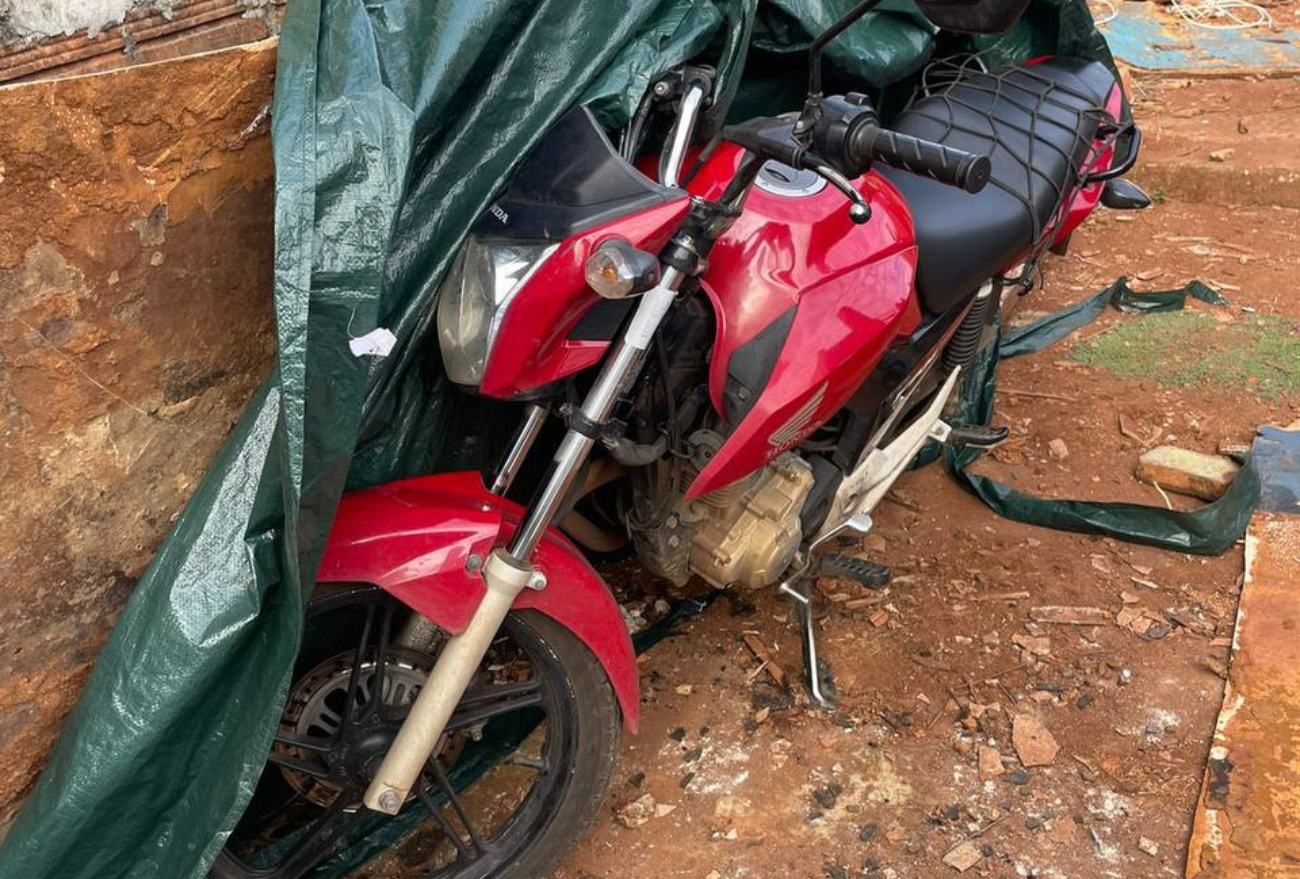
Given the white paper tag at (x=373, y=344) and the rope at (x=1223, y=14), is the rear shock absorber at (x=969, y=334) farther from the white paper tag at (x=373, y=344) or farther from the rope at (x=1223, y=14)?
the rope at (x=1223, y=14)

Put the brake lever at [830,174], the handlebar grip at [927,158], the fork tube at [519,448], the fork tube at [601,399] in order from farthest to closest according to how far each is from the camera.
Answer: the fork tube at [519,448]
the fork tube at [601,399]
the brake lever at [830,174]
the handlebar grip at [927,158]

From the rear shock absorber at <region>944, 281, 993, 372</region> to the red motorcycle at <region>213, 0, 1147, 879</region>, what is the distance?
168mm

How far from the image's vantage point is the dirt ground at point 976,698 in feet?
7.75

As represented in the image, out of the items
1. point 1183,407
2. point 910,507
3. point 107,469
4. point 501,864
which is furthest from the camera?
point 1183,407

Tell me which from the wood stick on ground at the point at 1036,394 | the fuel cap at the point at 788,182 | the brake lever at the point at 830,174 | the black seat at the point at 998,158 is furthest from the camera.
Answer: the wood stick on ground at the point at 1036,394

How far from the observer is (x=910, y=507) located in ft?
11.2

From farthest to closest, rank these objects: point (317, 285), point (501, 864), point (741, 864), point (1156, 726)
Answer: point (1156, 726) → point (741, 864) → point (501, 864) → point (317, 285)

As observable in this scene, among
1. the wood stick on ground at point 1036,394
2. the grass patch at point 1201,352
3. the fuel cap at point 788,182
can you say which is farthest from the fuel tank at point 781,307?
the grass patch at point 1201,352

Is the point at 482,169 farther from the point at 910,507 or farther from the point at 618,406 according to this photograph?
the point at 910,507

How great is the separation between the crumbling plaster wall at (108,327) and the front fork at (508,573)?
1.80 ft

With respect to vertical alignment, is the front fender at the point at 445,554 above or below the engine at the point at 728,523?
above

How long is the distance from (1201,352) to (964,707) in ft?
6.95

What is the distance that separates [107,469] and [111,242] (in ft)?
1.23

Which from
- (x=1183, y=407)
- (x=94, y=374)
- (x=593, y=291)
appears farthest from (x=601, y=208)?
(x=1183, y=407)
